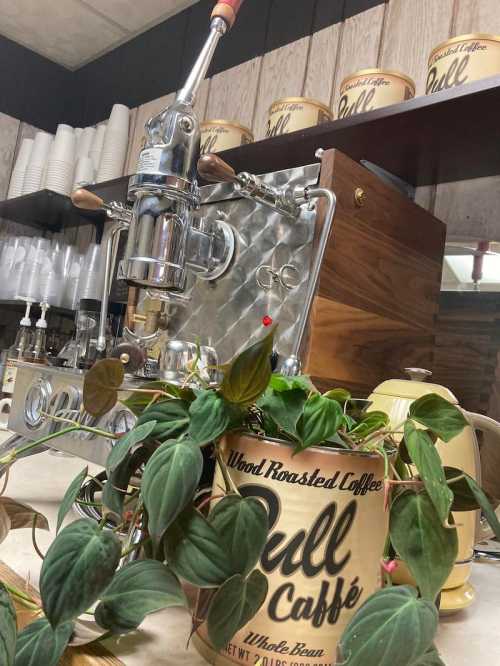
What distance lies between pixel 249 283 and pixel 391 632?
635 mm

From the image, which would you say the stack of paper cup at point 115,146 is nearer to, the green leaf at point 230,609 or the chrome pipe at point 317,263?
the chrome pipe at point 317,263

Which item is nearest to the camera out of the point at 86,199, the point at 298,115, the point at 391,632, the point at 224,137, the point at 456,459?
→ the point at 391,632

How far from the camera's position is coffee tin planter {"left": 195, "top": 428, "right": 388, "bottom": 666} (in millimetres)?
281

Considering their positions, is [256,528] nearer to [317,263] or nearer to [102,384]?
[102,384]

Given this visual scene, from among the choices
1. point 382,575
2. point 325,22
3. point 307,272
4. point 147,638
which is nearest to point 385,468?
point 382,575

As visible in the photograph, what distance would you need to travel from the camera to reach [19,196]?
6.44 feet

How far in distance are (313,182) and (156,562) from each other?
1.90 feet

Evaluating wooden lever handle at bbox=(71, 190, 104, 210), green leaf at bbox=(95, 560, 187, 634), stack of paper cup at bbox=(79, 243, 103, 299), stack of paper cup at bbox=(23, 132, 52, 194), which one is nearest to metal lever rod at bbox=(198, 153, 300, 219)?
wooden lever handle at bbox=(71, 190, 104, 210)

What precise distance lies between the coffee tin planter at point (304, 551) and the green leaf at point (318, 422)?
1 cm

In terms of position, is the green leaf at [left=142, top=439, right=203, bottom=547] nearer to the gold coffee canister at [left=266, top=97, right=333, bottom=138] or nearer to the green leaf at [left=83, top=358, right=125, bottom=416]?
the green leaf at [left=83, top=358, right=125, bottom=416]

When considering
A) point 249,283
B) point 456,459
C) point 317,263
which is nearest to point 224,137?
point 249,283

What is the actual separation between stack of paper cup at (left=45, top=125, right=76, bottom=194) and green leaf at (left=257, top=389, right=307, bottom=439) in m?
1.74

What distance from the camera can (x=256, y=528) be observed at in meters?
0.25

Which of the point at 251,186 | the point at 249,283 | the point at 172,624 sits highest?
the point at 251,186
